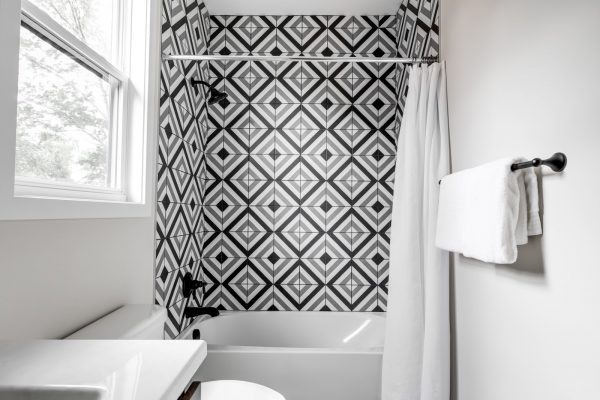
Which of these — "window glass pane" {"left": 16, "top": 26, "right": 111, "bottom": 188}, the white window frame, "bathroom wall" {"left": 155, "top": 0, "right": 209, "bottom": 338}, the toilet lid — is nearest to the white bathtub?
"bathroom wall" {"left": 155, "top": 0, "right": 209, "bottom": 338}

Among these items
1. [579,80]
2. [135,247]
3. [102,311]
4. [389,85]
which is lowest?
[102,311]

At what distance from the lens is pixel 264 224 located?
282cm

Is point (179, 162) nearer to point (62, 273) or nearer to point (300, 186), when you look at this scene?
point (300, 186)

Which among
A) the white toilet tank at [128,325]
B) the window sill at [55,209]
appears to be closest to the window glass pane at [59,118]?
the window sill at [55,209]

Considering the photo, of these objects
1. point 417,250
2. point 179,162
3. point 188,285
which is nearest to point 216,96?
point 179,162

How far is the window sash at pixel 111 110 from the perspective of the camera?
98cm

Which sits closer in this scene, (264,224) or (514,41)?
(514,41)

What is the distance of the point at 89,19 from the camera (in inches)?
51.7

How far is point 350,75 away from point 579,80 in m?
2.08

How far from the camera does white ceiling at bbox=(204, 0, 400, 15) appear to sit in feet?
8.82

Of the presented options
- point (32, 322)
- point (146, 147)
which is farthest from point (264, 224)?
point (32, 322)

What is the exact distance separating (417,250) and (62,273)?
1.45 metres

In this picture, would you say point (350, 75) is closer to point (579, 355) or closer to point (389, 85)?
point (389, 85)

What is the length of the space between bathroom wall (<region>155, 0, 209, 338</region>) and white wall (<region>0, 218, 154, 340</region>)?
1.30 ft
